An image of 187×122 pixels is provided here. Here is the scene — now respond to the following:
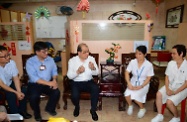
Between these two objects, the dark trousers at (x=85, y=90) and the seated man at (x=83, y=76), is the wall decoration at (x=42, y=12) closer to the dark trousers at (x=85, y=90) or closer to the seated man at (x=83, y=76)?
the seated man at (x=83, y=76)

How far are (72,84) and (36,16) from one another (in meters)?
3.89

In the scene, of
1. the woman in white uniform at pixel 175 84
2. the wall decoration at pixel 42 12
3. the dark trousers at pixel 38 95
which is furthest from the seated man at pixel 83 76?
the wall decoration at pixel 42 12

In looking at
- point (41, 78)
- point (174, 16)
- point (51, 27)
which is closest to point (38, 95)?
point (41, 78)

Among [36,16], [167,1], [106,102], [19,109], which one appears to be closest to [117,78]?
[106,102]

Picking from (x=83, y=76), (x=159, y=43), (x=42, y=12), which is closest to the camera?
(x=83, y=76)

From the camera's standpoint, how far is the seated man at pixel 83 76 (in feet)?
8.13

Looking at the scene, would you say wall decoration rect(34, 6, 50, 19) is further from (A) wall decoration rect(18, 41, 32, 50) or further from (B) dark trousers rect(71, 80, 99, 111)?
(B) dark trousers rect(71, 80, 99, 111)

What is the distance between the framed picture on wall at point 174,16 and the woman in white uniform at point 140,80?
240cm

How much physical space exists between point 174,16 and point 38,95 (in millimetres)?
4134

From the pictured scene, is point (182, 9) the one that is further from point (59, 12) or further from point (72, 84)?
point (59, 12)

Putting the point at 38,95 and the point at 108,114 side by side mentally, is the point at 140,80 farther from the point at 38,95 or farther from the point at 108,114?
the point at 38,95

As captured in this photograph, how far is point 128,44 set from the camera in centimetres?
354

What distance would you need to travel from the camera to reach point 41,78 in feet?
8.11

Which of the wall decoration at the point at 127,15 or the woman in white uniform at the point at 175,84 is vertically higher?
the wall decoration at the point at 127,15
